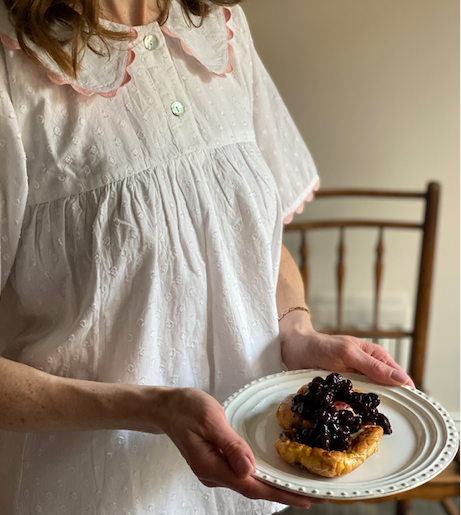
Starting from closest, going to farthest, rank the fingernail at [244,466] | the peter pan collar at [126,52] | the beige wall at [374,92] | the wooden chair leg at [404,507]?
the fingernail at [244,466] → the peter pan collar at [126,52] → the beige wall at [374,92] → the wooden chair leg at [404,507]

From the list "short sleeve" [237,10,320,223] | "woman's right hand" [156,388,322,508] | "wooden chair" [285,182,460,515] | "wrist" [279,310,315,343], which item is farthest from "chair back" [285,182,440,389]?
"woman's right hand" [156,388,322,508]

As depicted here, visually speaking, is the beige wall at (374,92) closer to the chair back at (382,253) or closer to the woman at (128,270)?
the chair back at (382,253)

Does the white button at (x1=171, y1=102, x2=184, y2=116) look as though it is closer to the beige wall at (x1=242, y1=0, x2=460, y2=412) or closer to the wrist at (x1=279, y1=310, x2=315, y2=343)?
the wrist at (x1=279, y1=310, x2=315, y2=343)

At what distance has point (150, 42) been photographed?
2.43 ft

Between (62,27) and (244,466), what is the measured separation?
0.56 m

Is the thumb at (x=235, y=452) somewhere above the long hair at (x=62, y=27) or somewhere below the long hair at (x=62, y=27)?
below

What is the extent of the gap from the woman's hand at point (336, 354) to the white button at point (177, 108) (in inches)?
14.5

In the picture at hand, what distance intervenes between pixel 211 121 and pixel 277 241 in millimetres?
216

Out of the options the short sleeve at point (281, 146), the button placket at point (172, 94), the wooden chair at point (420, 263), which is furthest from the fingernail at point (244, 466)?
the wooden chair at point (420, 263)

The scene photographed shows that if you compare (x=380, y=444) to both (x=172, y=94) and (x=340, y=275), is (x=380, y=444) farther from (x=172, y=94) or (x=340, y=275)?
(x=340, y=275)

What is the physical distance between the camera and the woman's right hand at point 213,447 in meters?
0.55

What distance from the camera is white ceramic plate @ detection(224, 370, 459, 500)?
0.56m

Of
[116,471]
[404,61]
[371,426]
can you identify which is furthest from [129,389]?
[404,61]

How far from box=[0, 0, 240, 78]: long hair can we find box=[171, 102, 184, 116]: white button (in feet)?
0.33
